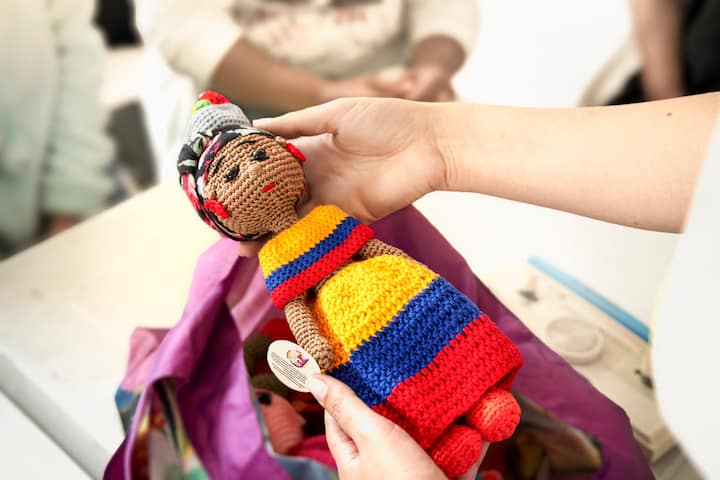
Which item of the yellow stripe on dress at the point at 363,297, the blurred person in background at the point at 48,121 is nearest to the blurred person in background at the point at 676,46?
the yellow stripe on dress at the point at 363,297

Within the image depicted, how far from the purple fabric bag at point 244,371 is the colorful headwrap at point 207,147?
121 millimetres

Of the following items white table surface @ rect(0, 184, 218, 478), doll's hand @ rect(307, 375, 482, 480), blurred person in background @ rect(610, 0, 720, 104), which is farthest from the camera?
blurred person in background @ rect(610, 0, 720, 104)

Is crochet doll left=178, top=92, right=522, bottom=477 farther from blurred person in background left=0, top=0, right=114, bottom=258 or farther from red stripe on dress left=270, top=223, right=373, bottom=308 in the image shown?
blurred person in background left=0, top=0, right=114, bottom=258

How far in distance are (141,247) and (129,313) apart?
11cm

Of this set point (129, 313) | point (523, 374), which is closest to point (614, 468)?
point (523, 374)

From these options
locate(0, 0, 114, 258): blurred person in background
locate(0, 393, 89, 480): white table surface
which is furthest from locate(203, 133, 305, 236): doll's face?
locate(0, 0, 114, 258): blurred person in background

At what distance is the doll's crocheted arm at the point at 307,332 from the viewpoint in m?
0.40

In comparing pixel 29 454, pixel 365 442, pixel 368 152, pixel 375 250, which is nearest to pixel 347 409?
pixel 365 442

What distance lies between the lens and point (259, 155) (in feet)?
1.44

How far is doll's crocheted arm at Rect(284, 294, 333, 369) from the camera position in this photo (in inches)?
15.6

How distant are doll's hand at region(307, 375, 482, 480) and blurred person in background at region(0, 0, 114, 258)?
58cm

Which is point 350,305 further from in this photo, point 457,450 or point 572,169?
point 572,169

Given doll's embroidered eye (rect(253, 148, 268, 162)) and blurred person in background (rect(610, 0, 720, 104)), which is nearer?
doll's embroidered eye (rect(253, 148, 268, 162))

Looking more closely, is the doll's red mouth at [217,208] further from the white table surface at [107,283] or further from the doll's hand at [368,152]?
the white table surface at [107,283]
